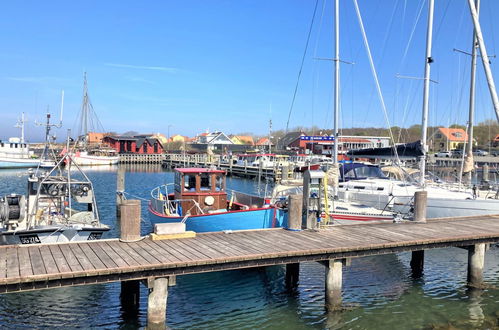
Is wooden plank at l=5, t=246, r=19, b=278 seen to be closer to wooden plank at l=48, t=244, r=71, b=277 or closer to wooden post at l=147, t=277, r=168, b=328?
wooden plank at l=48, t=244, r=71, b=277

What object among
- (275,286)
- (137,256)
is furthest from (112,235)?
(137,256)

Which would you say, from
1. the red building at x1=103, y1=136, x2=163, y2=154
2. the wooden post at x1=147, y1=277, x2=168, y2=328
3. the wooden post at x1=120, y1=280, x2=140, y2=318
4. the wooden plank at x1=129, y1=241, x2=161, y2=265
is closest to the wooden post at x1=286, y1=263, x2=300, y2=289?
the wooden post at x1=120, y1=280, x2=140, y2=318

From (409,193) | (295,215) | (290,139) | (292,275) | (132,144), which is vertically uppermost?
(290,139)

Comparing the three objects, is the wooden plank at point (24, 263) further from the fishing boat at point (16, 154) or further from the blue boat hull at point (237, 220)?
the fishing boat at point (16, 154)

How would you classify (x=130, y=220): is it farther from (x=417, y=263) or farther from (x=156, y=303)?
(x=417, y=263)

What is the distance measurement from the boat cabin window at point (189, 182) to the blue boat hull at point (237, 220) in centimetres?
233

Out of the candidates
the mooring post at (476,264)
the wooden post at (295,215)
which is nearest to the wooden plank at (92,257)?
the wooden post at (295,215)

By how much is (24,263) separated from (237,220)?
26.7 feet

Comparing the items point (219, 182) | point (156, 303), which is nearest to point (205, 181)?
point (219, 182)

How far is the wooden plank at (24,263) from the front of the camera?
9.67 meters

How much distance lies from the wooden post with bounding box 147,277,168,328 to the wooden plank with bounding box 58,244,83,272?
5.38 ft

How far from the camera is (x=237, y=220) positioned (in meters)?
17.0

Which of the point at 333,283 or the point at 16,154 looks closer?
the point at 333,283

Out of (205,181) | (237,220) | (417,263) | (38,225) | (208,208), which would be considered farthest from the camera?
(205,181)
